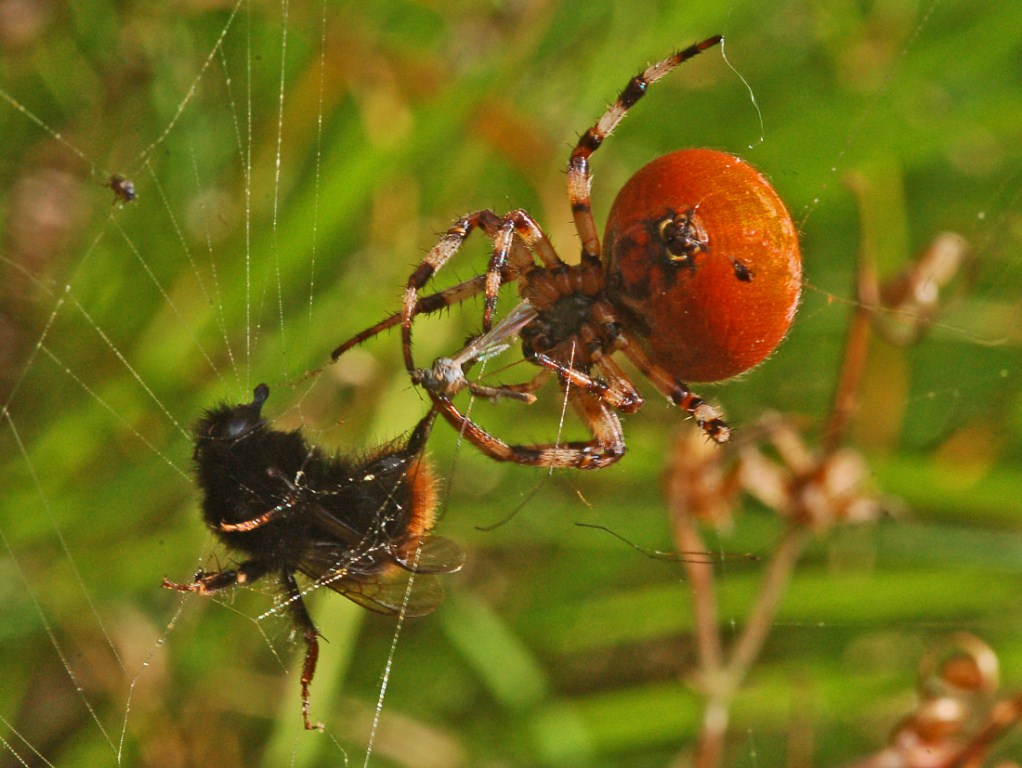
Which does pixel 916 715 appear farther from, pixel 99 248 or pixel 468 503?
pixel 99 248

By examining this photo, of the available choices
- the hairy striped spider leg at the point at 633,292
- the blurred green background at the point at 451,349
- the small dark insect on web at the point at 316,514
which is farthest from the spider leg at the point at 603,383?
the blurred green background at the point at 451,349

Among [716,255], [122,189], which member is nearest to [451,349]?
[122,189]

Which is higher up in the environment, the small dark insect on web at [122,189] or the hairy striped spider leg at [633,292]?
the small dark insect on web at [122,189]

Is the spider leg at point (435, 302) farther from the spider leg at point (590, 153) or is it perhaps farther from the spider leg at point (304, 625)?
the spider leg at point (304, 625)

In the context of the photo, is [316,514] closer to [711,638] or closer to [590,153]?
[590,153]

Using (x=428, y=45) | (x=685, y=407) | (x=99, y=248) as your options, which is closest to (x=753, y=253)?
(x=685, y=407)

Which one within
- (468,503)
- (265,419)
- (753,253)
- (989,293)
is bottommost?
(265,419)
